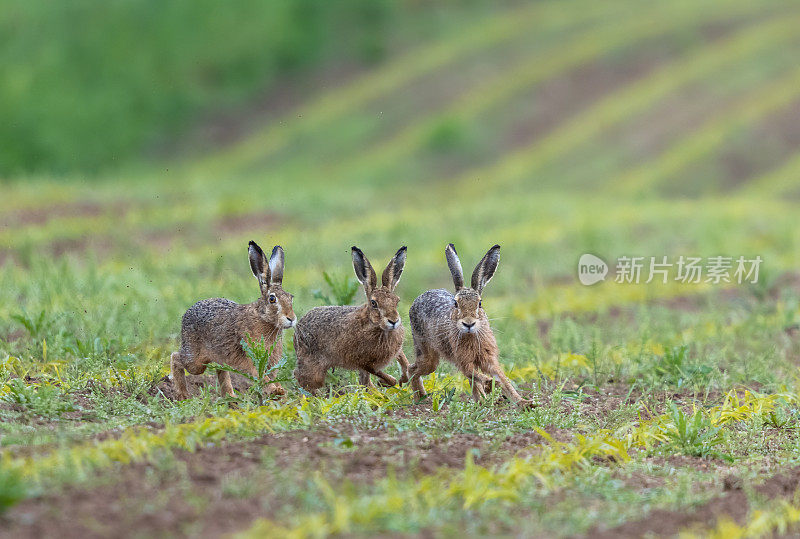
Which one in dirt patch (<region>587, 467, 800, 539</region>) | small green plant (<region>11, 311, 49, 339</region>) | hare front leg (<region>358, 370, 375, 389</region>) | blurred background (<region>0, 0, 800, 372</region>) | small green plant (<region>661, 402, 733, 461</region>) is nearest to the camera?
dirt patch (<region>587, 467, 800, 539</region>)

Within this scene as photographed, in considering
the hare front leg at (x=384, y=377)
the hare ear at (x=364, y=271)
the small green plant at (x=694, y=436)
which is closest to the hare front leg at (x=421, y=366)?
the hare front leg at (x=384, y=377)

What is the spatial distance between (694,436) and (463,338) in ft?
5.12

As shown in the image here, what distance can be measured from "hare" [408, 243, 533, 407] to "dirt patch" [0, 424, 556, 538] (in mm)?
853

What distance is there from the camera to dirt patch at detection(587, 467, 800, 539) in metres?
4.78

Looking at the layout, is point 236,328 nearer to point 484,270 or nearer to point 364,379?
point 364,379

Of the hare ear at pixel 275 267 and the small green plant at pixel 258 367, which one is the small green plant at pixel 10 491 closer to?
the small green plant at pixel 258 367

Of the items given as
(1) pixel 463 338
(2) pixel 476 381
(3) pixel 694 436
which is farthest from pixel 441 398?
(3) pixel 694 436

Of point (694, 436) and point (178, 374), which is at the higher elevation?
point (178, 374)

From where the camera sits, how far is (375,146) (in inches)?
1178

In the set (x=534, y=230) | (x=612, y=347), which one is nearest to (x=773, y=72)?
(x=534, y=230)

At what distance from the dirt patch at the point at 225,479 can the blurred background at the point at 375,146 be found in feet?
8.03

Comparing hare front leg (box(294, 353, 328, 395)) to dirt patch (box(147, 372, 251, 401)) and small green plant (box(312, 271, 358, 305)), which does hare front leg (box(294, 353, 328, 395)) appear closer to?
dirt patch (box(147, 372, 251, 401))

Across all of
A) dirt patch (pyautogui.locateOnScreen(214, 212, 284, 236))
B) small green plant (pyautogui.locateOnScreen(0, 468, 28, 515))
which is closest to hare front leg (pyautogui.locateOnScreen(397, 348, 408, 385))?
small green plant (pyautogui.locateOnScreen(0, 468, 28, 515))

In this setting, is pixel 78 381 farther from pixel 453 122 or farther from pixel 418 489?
pixel 453 122
